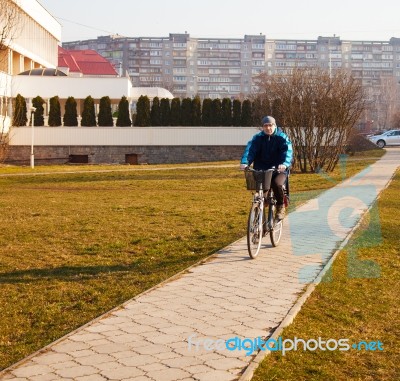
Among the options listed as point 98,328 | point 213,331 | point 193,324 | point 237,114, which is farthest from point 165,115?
point 213,331

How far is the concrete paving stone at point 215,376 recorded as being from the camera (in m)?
5.11

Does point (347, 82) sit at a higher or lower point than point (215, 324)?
higher

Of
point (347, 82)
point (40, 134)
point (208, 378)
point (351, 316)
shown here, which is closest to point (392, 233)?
point (351, 316)

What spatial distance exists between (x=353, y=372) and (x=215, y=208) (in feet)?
38.3

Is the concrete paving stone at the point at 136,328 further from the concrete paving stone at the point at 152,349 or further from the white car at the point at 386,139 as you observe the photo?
the white car at the point at 386,139

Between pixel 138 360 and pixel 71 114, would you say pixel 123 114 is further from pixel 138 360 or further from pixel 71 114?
pixel 138 360

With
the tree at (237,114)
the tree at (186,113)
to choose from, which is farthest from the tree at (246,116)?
the tree at (186,113)

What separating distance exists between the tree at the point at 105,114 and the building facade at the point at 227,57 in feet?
414

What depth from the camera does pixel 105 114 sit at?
4828 cm

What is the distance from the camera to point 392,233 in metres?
12.3

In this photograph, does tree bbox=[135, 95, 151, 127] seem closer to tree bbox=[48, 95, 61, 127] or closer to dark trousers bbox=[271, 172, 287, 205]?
tree bbox=[48, 95, 61, 127]

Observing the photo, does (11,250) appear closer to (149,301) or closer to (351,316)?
(149,301)

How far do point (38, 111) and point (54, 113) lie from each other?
936mm

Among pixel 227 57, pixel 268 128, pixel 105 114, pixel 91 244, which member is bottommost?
pixel 91 244
